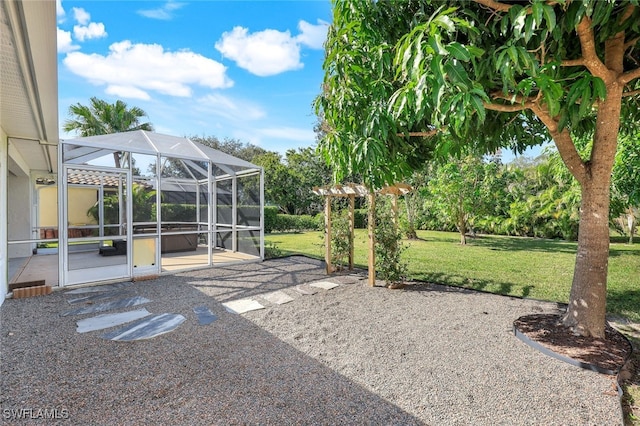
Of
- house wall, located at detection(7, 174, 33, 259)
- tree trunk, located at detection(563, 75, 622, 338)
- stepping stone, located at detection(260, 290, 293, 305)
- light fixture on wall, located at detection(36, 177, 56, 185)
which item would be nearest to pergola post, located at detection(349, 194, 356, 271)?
stepping stone, located at detection(260, 290, 293, 305)

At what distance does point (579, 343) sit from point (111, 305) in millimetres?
6418

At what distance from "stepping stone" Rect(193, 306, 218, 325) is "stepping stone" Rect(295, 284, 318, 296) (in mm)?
1696

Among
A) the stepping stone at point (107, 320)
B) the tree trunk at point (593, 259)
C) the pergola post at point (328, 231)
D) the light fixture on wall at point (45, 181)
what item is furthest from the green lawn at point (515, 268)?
the light fixture on wall at point (45, 181)

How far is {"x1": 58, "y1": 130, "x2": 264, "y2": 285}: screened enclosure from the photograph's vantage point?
6.44 metres

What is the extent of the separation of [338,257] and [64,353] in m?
5.15

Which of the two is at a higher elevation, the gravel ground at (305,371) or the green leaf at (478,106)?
the green leaf at (478,106)

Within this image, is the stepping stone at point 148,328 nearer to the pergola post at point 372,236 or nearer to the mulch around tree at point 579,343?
the pergola post at point 372,236

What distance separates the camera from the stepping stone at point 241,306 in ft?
15.5

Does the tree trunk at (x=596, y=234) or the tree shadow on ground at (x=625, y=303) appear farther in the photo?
the tree shadow on ground at (x=625, y=303)

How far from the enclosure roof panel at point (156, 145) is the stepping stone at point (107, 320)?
3.61 meters

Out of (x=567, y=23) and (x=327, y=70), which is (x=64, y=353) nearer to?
(x=327, y=70)

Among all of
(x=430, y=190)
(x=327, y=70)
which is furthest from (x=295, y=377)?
(x=430, y=190)

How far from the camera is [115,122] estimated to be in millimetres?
12672

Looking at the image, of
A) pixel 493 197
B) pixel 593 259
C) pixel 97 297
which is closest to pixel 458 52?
pixel 593 259
